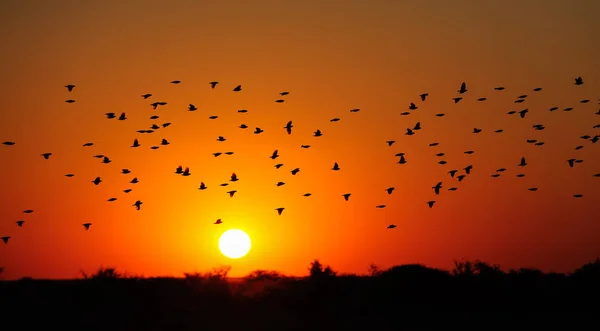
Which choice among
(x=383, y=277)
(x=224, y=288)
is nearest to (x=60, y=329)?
(x=224, y=288)

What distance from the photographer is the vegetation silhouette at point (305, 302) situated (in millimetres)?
54000

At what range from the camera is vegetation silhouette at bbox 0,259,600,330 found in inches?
2126

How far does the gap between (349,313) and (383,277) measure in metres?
6.14

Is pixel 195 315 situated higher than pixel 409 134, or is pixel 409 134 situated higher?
pixel 409 134

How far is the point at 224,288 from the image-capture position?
58.7 m

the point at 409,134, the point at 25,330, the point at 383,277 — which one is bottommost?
the point at 25,330

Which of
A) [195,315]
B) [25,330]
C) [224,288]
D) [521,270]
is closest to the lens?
[25,330]

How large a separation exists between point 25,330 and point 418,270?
22440mm

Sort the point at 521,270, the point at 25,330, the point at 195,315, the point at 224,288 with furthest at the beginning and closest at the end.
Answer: the point at 521,270
the point at 224,288
the point at 195,315
the point at 25,330

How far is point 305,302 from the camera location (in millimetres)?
57750

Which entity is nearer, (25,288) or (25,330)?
(25,330)

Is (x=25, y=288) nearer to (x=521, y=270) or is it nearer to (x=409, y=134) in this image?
(x=409, y=134)

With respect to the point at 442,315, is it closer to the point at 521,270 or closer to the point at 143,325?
the point at 521,270

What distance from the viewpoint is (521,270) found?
67.4 m
